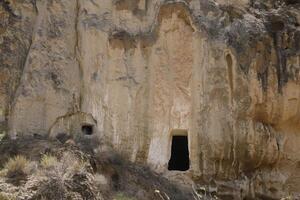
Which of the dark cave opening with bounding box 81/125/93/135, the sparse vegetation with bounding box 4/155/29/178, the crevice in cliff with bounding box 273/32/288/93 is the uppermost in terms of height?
the crevice in cliff with bounding box 273/32/288/93

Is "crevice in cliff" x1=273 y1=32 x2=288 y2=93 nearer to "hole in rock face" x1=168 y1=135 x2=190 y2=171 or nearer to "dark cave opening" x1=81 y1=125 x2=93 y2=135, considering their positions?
"hole in rock face" x1=168 y1=135 x2=190 y2=171

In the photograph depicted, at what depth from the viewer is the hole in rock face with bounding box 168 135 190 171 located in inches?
688

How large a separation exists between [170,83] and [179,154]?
2692 mm

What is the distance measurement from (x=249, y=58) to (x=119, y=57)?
3.25 m

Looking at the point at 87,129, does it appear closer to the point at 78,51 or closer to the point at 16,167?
the point at 78,51

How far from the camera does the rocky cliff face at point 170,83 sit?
15.6 m

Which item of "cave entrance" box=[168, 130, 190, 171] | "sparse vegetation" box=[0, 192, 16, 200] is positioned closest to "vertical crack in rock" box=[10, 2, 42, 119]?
"sparse vegetation" box=[0, 192, 16, 200]

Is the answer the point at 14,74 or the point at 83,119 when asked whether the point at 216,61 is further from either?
the point at 14,74

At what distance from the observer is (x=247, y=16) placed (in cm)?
1611

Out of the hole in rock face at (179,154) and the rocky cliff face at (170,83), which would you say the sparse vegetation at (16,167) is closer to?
the rocky cliff face at (170,83)

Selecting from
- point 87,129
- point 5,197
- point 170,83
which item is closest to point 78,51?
point 87,129

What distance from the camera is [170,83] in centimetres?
1588

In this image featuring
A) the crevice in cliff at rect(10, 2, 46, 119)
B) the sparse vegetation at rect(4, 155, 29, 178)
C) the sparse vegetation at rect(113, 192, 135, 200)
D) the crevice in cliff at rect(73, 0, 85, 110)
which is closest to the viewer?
the sparse vegetation at rect(4, 155, 29, 178)

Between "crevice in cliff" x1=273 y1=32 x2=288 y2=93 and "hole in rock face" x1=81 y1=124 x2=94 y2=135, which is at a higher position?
"crevice in cliff" x1=273 y1=32 x2=288 y2=93
